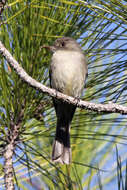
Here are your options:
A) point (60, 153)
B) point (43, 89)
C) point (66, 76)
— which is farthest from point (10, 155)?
point (66, 76)

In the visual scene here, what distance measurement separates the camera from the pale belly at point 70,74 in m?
3.12

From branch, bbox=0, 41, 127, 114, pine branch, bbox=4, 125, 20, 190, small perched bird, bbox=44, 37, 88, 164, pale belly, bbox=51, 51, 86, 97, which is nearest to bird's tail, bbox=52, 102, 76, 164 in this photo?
small perched bird, bbox=44, 37, 88, 164

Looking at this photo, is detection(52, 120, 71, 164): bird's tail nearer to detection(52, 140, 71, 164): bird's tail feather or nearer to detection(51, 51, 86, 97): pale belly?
detection(52, 140, 71, 164): bird's tail feather

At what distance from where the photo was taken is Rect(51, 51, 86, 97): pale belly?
3115 mm

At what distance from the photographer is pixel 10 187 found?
206 cm

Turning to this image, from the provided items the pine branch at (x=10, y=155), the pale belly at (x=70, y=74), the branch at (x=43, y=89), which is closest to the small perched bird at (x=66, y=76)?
the pale belly at (x=70, y=74)

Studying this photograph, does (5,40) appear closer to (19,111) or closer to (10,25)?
(10,25)

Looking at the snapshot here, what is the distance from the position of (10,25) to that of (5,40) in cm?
15

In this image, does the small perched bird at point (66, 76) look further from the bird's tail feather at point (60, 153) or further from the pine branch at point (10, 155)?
the pine branch at point (10, 155)

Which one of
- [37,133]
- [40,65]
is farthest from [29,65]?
[37,133]

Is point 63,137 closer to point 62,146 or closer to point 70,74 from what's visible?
point 62,146

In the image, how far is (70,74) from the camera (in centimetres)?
313

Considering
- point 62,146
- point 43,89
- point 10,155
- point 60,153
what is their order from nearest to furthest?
point 43,89 < point 10,155 < point 60,153 < point 62,146

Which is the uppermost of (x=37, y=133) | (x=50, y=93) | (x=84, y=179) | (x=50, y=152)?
(x=50, y=93)
